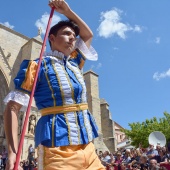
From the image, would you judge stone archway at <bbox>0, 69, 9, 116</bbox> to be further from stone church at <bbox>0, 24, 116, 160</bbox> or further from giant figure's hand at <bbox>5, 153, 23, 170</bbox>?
giant figure's hand at <bbox>5, 153, 23, 170</bbox>

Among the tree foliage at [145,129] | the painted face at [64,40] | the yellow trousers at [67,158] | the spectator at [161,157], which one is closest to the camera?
the yellow trousers at [67,158]

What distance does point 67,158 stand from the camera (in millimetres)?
1788

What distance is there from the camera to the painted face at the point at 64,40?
2260 millimetres

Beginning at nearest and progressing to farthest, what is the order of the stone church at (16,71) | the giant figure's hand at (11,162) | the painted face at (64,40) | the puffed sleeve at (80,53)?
the giant figure's hand at (11,162) → the painted face at (64,40) → the puffed sleeve at (80,53) → the stone church at (16,71)

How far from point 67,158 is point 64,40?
1022 millimetres

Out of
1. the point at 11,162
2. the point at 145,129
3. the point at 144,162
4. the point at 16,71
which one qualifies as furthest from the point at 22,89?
the point at 145,129

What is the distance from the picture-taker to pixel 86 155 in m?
1.89

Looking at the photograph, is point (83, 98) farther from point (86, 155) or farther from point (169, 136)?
point (169, 136)

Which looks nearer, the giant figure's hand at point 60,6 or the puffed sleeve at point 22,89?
the puffed sleeve at point 22,89

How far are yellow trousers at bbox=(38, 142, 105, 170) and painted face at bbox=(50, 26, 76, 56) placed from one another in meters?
0.87

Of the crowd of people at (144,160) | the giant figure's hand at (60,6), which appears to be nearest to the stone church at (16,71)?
the crowd of people at (144,160)

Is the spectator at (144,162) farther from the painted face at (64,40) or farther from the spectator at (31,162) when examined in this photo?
the painted face at (64,40)

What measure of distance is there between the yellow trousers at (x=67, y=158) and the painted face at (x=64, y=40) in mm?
874

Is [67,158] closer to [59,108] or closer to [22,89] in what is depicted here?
[59,108]
